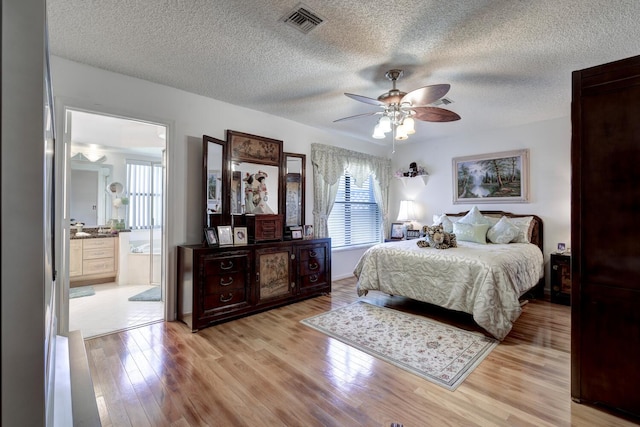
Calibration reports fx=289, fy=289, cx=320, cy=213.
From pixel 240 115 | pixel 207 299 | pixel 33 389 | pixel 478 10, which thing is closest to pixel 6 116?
pixel 33 389

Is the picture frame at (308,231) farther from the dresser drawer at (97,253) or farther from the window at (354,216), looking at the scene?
the dresser drawer at (97,253)

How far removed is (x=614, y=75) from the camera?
1.72 meters

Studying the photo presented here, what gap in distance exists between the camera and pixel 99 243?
477 cm

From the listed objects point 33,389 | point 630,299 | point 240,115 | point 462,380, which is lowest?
point 462,380

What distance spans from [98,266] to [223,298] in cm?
307

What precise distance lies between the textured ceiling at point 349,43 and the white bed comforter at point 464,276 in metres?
1.82

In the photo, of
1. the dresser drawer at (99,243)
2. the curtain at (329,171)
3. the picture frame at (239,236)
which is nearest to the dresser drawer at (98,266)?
the dresser drawer at (99,243)

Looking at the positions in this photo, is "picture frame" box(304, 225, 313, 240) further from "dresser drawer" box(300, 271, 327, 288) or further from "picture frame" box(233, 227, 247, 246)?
"picture frame" box(233, 227, 247, 246)

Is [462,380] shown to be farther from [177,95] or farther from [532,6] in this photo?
[177,95]

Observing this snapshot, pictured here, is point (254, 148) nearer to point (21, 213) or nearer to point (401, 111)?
point (401, 111)

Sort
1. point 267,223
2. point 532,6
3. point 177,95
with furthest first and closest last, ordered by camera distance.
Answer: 1. point 267,223
2. point 177,95
3. point 532,6

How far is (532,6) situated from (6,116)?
2.59 m

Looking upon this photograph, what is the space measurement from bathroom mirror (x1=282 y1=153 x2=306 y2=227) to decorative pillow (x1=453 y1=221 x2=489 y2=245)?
2.33 meters

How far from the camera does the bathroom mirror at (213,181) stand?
3.27 metres
